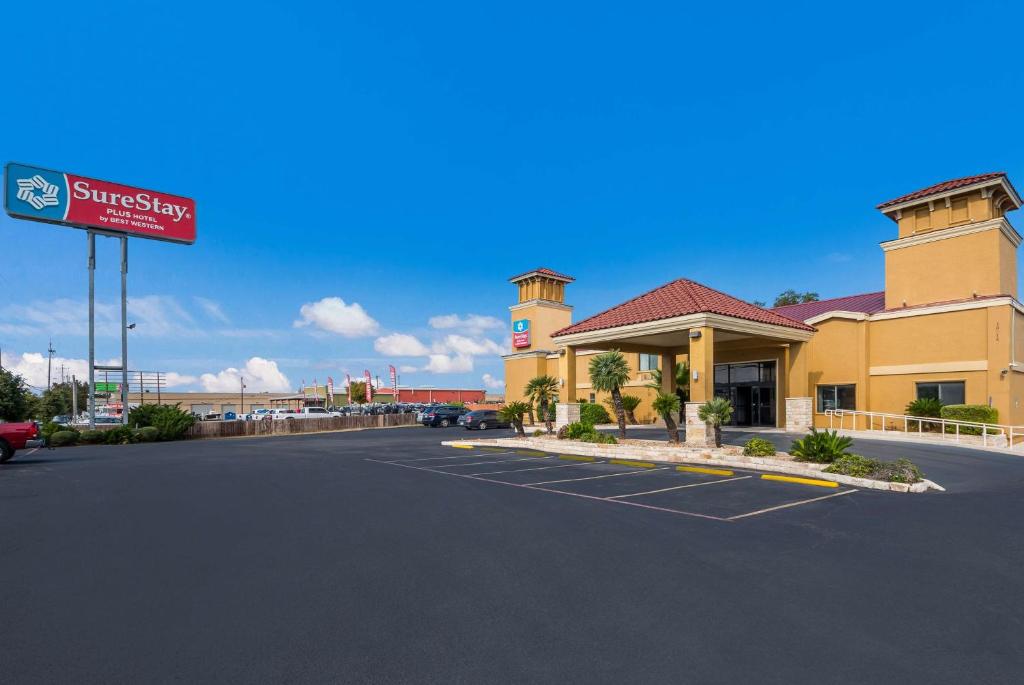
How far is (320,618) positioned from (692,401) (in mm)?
17987

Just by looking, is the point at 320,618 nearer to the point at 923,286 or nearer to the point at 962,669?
the point at 962,669

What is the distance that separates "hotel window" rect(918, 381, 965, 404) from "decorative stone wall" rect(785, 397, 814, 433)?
474cm

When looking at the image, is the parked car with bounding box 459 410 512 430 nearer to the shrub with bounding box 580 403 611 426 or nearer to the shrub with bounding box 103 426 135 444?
the shrub with bounding box 580 403 611 426

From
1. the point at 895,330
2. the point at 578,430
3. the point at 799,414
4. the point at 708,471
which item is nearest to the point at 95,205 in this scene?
the point at 578,430

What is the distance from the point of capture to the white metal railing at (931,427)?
21.9 metres

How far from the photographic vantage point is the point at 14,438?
20.2m

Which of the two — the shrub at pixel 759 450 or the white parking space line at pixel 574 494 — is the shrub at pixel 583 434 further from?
the white parking space line at pixel 574 494

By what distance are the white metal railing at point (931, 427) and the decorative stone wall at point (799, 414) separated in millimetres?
2446

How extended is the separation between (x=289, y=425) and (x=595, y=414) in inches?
795

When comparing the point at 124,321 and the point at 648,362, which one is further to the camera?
the point at 648,362

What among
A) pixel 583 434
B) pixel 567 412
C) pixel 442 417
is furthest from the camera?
pixel 442 417

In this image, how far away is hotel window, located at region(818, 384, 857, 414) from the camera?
2773 cm

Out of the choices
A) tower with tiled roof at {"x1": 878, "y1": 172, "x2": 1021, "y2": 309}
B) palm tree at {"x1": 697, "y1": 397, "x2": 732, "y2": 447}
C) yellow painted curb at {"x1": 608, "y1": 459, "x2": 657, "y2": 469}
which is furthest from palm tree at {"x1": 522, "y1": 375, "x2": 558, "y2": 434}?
tower with tiled roof at {"x1": 878, "y1": 172, "x2": 1021, "y2": 309}

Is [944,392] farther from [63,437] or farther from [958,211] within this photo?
[63,437]
